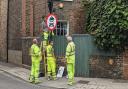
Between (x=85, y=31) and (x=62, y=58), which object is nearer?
(x=62, y=58)

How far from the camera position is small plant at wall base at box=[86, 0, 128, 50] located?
17.1 m

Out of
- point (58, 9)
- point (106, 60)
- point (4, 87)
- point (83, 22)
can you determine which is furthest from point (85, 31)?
point (4, 87)

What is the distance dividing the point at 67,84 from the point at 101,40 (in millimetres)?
2888

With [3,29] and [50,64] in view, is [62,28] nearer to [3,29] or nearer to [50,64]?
[50,64]

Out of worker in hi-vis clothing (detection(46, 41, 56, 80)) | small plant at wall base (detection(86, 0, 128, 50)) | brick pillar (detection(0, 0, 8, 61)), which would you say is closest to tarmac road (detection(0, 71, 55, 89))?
worker in hi-vis clothing (detection(46, 41, 56, 80))

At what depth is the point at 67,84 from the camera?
16188 millimetres

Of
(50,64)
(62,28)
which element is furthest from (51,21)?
(62,28)

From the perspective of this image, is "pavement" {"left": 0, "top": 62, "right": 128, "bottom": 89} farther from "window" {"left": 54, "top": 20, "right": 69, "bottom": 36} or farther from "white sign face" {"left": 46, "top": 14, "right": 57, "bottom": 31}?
"window" {"left": 54, "top": 20, "right": 69, "bottom": 36}

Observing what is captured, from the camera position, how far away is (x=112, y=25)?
17.2m

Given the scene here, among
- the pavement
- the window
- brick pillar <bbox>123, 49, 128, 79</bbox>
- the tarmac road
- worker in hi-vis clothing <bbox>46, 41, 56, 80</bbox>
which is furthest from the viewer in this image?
the window

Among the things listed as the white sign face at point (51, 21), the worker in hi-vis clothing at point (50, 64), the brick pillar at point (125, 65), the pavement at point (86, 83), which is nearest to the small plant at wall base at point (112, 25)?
the brick pillar at point (125, 65)

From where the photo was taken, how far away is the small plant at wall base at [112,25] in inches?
672

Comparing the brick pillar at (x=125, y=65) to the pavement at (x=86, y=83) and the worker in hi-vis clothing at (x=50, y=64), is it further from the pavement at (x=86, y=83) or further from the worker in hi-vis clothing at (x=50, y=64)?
the worker in hi-vis clothing at (x=50, y=64)

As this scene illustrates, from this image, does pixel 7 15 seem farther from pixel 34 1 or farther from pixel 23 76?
pixel 23 76
